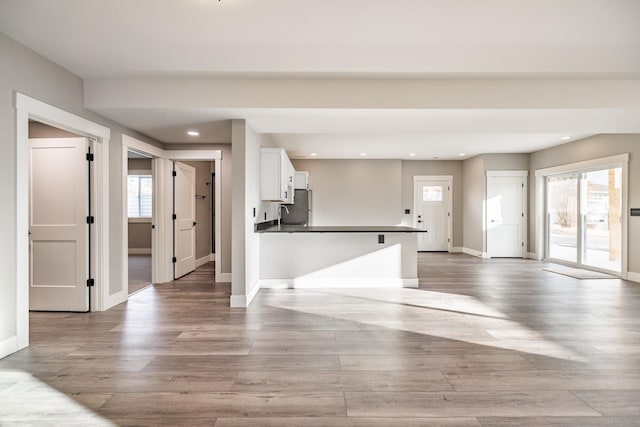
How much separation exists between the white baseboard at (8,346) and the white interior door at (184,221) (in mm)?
2992

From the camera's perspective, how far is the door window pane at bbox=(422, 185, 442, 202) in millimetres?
9422

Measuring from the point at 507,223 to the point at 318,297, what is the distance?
237 inches

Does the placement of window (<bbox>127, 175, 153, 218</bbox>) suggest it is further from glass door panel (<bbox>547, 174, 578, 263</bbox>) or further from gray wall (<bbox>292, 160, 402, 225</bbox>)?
glass door panel (<bbox>547, 174, 578, 263</bbox>)

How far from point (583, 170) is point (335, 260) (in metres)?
5.23

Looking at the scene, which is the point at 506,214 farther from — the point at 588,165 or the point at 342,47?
the point at 342,47

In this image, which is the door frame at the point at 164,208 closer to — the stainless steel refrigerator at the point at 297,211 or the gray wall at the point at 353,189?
the stainless steel refrigerator at the point at 297,211

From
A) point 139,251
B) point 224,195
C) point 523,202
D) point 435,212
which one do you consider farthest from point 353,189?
point 139,251

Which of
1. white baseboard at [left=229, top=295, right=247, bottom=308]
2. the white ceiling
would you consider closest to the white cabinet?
the white ceiling

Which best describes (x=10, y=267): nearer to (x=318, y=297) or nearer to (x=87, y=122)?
(x=87, y=122)

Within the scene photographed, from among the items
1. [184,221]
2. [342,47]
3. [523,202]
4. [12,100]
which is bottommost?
[184,221]

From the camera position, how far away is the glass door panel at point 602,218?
5.98 meters

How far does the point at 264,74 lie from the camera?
345cm

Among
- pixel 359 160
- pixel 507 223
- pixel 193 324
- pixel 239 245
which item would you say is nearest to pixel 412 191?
pixel 359 160

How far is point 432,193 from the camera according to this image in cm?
944
